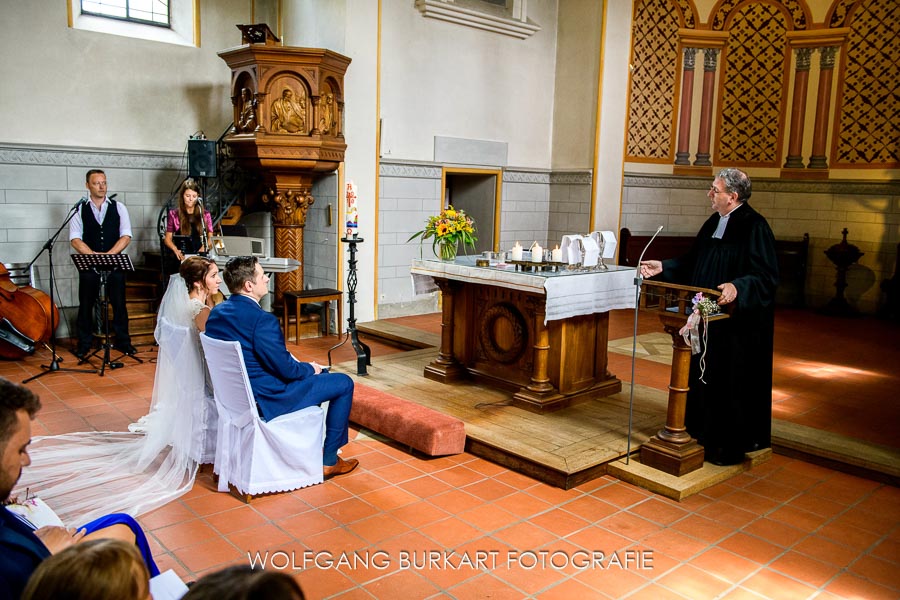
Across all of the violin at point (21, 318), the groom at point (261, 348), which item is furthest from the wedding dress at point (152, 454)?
the violin at point (21, 318)

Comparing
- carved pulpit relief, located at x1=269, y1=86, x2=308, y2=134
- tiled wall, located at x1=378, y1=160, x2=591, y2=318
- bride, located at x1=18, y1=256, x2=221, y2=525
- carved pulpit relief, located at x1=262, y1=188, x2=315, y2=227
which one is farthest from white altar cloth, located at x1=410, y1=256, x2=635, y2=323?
tiled wall, located at x1=378, y1=160, x2=591, y2=318

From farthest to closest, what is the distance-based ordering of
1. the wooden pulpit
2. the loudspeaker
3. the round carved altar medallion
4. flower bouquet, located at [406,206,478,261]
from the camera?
the loudspeaker
the wooden pulpit
flower bouquet, located at [406,206,478,261]
the round carved altar medallion

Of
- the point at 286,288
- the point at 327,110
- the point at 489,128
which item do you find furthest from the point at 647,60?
the point at 286,288

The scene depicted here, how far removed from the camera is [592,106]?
10.1 m

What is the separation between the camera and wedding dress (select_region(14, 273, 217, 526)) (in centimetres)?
393

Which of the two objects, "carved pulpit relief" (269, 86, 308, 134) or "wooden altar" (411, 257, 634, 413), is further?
"carved pulpit relief" (269, 86, 308, 134)

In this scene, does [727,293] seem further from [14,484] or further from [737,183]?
[14,484]

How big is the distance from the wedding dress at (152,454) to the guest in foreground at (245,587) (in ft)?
10.0

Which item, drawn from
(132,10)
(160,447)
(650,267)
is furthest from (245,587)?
(132,10)

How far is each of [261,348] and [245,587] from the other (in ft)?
9.77

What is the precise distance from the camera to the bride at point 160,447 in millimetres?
3947

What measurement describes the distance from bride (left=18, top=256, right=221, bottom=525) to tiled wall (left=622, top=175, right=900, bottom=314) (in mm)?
7686

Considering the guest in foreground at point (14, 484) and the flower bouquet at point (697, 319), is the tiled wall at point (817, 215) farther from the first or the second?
the guest in foreground at point (14, 484)

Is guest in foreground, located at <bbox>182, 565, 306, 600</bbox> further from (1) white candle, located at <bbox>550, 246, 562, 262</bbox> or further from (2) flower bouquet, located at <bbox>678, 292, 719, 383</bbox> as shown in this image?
(1) white candle, located at <bbox>550, 246, 562, 262</bbox>
